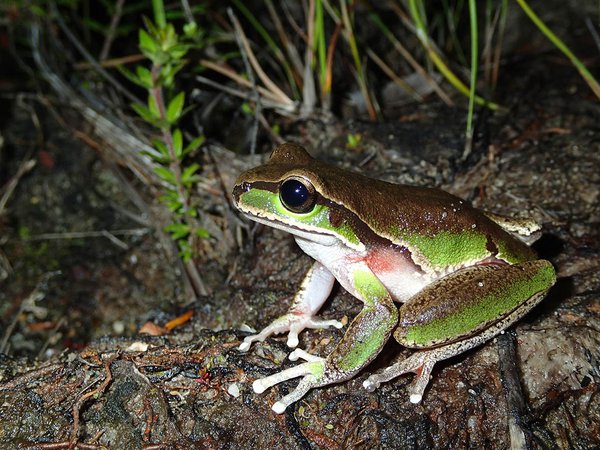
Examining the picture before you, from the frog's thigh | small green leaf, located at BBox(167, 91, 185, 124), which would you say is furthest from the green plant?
the frog's thigh

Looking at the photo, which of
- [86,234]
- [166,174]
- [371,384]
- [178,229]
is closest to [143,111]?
[166,174]

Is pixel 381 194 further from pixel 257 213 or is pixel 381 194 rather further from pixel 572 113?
pixel 572 113

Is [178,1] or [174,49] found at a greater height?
[174,49]

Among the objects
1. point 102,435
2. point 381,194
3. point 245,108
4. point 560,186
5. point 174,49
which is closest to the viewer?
point 102,435

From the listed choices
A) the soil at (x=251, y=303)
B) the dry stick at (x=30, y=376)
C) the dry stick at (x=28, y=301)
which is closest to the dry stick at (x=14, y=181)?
the soil at (x=251, y=303)

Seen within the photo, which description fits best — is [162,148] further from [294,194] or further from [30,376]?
[30,376]

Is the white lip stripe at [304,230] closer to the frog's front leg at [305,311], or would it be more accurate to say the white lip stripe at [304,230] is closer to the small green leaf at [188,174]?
the frog's front leg at [305,311]

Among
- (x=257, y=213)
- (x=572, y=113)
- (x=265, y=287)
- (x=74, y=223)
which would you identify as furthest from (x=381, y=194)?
(x=74, y=223)
